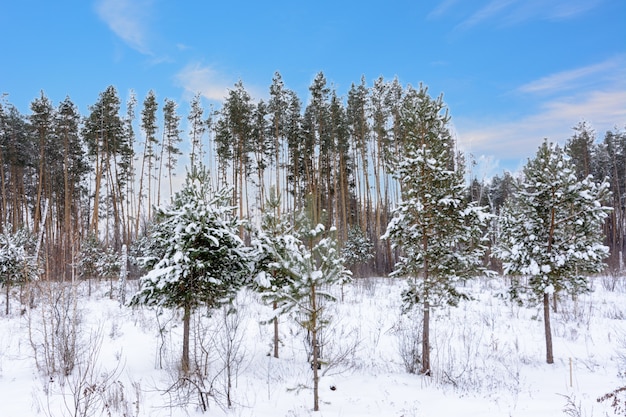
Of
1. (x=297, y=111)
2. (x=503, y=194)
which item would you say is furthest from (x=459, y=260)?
(x=503, y=194)

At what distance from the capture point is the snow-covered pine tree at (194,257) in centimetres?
783

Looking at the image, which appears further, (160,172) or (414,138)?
(160,172)

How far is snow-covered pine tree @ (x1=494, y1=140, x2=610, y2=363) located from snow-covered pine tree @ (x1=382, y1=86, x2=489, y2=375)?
1.93m

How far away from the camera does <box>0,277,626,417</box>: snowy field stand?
657cm

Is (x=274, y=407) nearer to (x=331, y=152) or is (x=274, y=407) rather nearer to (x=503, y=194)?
(x=331, y=152)

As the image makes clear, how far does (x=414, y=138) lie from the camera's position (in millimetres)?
9938

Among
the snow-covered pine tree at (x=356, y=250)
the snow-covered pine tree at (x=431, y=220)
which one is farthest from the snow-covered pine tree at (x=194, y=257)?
the snow-covered pine tree at (x=356, y=250)

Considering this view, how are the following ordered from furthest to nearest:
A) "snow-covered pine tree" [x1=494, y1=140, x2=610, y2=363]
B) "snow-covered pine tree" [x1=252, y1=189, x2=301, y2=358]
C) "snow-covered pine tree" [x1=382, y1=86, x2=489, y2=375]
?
"snow-covered pine tree" [x1=494, y1=140, x2=610, y2=363] < "snow-covered pine tree" [x1=382, y1=86, x2=489, y2=375] < "snow-covered pine tree" [x1=252, y1=189, x2=301, y2=358]

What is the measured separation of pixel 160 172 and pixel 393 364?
2895cm

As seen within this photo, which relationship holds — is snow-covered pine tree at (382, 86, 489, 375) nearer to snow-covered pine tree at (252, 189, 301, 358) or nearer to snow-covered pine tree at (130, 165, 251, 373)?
snow-covered pine tree at (252, 189, 301, 358)

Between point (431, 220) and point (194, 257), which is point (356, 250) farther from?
point (194, 257)

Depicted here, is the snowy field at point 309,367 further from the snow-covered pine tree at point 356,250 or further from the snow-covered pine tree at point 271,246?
the snow-covered pine tree at point 356,250

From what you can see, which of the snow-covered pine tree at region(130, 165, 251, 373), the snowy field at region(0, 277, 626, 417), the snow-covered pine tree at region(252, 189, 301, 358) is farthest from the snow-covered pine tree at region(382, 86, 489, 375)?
the snow-covered pine tree at region(130, 165, 251, 373)

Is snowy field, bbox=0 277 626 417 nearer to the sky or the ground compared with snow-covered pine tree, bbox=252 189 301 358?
nearer to the ground
